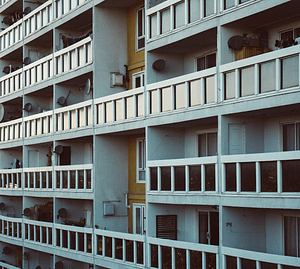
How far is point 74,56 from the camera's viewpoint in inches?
1143

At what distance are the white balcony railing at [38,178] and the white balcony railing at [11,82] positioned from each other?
17.7ft

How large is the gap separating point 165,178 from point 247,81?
18.5 ft

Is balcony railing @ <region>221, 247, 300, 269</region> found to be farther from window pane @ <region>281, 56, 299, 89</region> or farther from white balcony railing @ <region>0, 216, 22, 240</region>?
Answer: white balcony railing @ <region>0, 216, 22, 240</region>

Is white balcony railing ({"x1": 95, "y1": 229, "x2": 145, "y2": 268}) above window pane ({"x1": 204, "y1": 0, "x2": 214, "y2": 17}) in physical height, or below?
below

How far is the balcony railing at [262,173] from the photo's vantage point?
17.1 m

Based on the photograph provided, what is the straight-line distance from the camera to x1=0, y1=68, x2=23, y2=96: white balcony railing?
117 feet

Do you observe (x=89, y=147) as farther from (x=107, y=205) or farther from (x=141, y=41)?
(x=141, y=41)

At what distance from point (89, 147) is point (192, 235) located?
9.73m

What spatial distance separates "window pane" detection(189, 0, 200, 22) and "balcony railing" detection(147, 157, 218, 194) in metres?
5.05

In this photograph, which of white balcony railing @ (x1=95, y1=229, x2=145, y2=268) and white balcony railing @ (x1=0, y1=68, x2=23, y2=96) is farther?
white balcony railing @ (x1=0, y1=68, x2=23, y2=96)

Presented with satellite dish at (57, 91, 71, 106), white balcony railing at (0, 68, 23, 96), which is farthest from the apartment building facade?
white balcony railing at (0, 68, 23, 96)

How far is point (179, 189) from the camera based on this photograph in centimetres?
2184

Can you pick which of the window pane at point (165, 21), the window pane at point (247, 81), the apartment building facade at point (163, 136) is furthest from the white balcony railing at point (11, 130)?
the window pane at point (247, 81)

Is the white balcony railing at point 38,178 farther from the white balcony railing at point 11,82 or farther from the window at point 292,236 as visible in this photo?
the window at point 292,236
